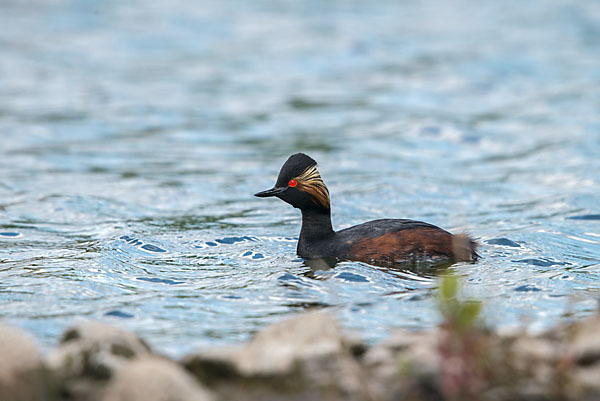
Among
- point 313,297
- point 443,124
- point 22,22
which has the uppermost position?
point 22,22

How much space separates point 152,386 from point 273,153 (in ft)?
38.9

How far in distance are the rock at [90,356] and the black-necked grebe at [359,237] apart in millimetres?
3642

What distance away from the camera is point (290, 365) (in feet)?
17.8

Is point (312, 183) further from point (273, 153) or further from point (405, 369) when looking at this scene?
point (273, 153)

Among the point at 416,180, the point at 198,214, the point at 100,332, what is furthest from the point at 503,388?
the point at 416,180

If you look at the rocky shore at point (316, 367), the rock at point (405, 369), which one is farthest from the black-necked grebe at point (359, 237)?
the rock at point (405, 369)

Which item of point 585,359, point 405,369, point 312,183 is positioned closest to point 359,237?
point 312,183

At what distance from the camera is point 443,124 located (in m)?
18.3

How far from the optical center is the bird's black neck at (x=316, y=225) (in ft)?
31.6

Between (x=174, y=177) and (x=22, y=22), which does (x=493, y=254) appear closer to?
(x=174, y=177)

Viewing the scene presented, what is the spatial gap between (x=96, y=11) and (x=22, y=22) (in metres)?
2.55

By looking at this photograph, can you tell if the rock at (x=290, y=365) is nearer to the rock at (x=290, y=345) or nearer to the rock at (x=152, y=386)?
the rock at (x=290, y=345)

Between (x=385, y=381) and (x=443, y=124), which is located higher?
(x=443, y=124)

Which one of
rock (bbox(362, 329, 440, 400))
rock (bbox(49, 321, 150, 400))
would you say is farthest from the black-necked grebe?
rock (bbox(49, 321, 150, 400))
